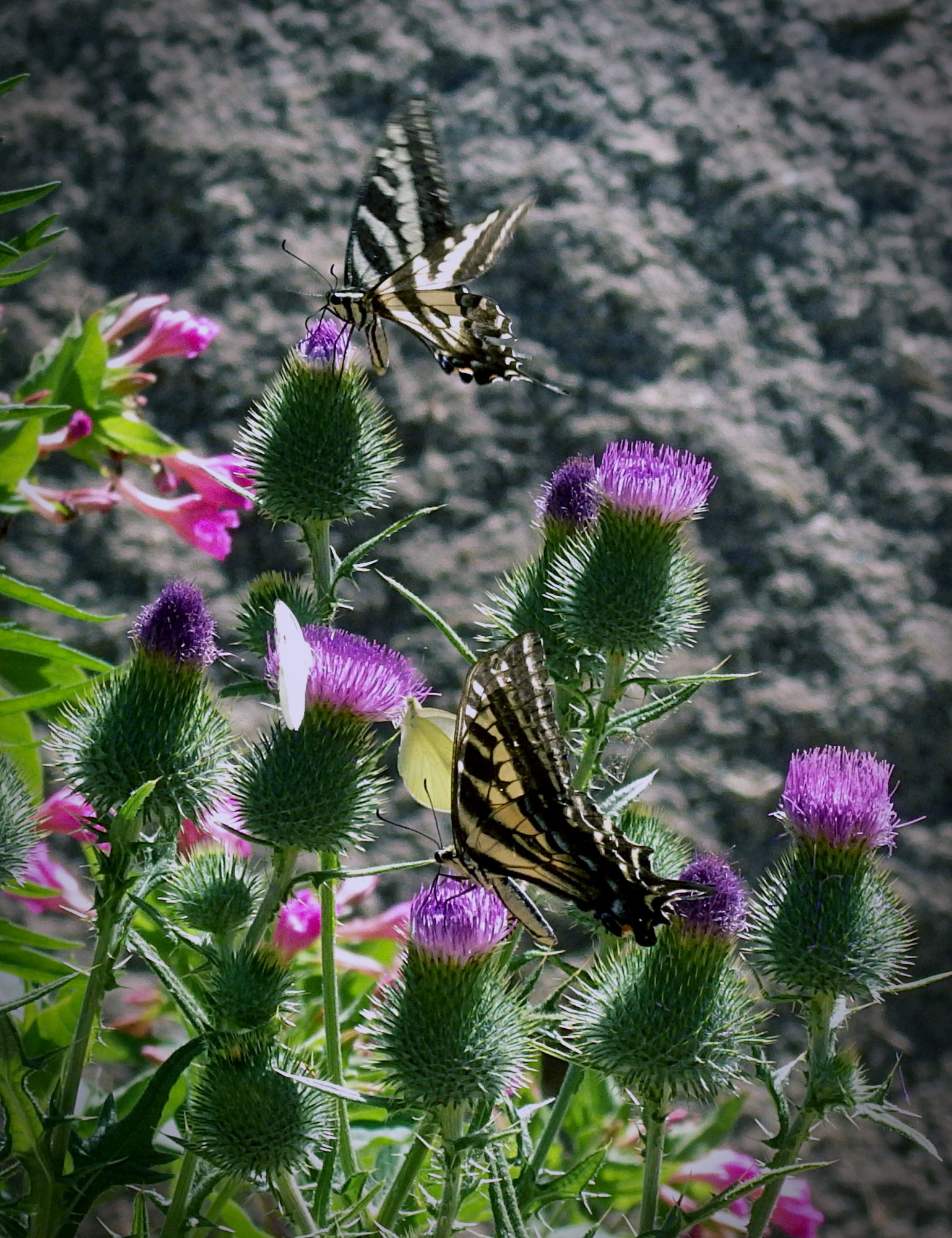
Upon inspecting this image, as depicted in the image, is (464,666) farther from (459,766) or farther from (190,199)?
(459,766)

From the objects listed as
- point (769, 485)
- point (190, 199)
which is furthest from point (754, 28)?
point (190, 199)

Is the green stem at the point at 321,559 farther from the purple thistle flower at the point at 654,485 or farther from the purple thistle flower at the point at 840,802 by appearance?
the purple thistle flower at the point at 840,802

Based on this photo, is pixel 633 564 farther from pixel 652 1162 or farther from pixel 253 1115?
pixel 253 1115

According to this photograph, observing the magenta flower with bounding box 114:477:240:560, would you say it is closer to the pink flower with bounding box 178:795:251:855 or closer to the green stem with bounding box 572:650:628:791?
the pink flower with bounding box 178:795:251:855

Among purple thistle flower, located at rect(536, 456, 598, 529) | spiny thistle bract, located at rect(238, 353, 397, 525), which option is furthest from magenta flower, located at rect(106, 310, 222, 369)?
purple thistle flower, located at rect(536, 456, 598, 529)

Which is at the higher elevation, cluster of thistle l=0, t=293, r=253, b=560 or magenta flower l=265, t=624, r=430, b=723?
magenta flower l=265, t=624, r=430, b=723

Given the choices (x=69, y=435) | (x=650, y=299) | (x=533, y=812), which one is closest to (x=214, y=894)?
(x=533, y=812)
